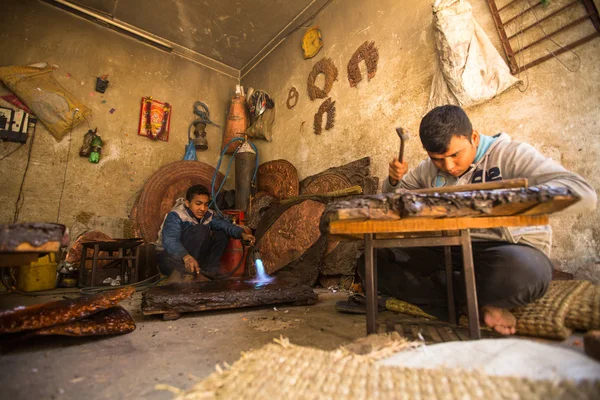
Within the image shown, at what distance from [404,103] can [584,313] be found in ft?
8.39

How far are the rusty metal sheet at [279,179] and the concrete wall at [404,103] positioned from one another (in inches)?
7.0

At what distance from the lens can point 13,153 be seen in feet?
14.0

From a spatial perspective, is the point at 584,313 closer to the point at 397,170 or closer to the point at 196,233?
the point at 397,170

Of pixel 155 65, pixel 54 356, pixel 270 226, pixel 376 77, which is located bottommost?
pixel 54 356

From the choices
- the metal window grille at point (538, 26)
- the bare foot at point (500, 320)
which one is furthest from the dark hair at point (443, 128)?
the metal window grille at point (538, 26)

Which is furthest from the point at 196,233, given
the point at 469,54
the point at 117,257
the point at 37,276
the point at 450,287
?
the point at 469,54

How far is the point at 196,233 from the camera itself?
3945mm

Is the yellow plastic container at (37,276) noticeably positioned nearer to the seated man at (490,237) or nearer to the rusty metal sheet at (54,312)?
the rusty metal sheet at (54,312)

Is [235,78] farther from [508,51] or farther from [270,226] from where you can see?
[508,51]

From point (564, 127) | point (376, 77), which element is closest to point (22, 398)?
point (564, 127)

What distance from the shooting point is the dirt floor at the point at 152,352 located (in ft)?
3.58

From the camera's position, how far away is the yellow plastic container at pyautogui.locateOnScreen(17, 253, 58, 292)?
11.5ft

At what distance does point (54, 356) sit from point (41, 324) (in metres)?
0.22

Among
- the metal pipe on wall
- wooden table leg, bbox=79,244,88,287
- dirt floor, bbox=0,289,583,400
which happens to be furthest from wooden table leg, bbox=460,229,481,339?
wooden table leg, bbox=79,244,88,287
